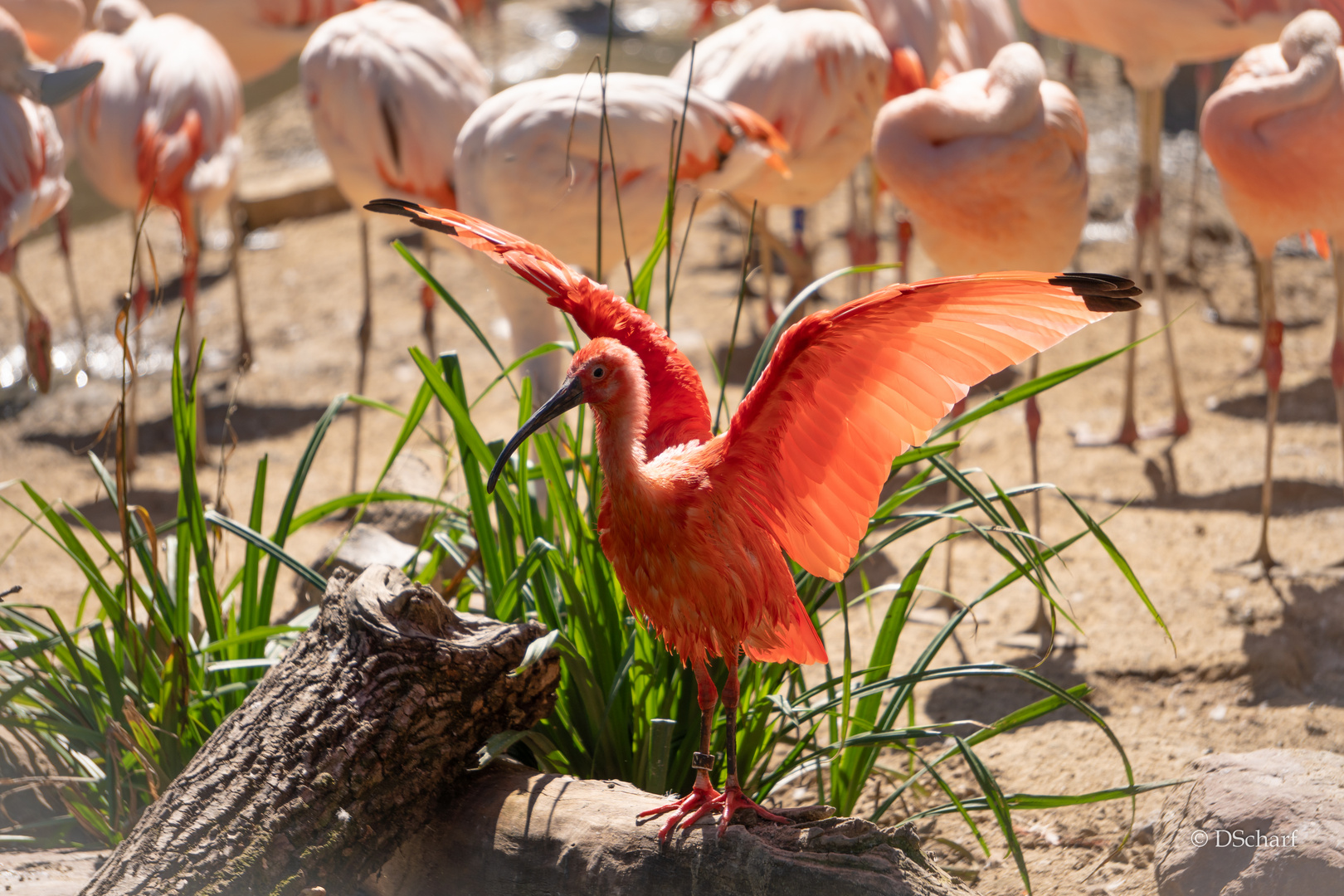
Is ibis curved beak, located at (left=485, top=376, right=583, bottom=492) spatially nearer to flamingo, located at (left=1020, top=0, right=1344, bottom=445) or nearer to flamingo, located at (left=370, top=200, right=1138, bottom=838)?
flamingo, located at (left=370, top=200, right=1138, bottom=838)

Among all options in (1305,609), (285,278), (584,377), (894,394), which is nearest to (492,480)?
(584,377)

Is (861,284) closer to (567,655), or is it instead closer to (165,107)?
(165,107)

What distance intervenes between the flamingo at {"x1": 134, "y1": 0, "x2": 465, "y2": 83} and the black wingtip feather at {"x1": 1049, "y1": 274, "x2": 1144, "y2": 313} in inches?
187

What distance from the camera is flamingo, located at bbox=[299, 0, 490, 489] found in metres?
4.04

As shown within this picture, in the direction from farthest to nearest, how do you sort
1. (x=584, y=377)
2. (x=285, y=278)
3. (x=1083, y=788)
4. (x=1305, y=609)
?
(x=285, y=278)
(x=1305, y=609)
(x=1083, y=788)
(x=584, y=377)

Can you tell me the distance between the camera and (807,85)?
406 cm

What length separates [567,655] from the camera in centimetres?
210

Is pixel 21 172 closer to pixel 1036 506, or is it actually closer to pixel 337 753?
pixel 337 753

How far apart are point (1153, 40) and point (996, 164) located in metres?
1.52

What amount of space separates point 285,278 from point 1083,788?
5.47 metres

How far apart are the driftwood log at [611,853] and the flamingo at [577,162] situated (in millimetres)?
1614

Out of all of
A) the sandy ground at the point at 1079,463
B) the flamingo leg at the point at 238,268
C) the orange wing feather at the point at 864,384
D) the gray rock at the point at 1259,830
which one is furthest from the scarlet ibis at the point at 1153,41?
the flamingo leg at the point at 238,268

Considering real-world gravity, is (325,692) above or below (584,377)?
below

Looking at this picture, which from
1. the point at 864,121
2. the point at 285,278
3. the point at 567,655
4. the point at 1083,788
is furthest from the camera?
the point at 285,278
